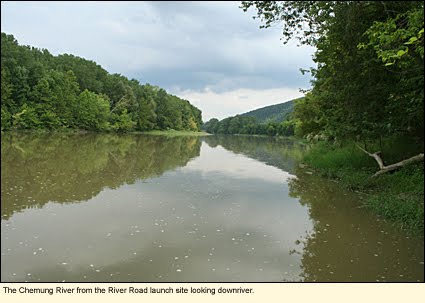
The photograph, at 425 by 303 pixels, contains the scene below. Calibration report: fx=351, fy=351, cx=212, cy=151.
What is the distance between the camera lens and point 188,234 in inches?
376

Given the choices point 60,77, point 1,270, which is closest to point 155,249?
point 1,270

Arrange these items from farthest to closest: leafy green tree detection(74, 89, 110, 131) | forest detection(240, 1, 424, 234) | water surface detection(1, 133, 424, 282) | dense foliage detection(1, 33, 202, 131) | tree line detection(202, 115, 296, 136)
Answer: tree line detection(202, 115, 296, 136)
leafy green tree detection(74, 89, 110, 131)
dense foliage detection(1, 33, 202, 131)
forest detection(240, 1, 424, 234)
water surface detection(1, 133, 424, 282)

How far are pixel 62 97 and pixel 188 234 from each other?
56.2 metres

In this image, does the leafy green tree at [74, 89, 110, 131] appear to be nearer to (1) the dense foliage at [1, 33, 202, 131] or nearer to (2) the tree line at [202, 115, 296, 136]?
(1) the dense foliage at [1, 33, 202, 131]

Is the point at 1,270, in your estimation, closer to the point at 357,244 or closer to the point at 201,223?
the point at 201,223

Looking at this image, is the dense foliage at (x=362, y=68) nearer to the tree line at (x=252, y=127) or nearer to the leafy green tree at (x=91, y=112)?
the leafy green tree at (x=91, y=112)

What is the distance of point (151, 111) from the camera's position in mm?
97875

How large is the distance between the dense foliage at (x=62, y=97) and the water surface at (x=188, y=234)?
40442mm

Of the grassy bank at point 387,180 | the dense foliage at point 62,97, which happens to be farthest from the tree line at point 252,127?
the grassy bank at point 387,180

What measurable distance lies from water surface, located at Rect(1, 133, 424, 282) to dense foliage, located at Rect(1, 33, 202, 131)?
40442 mm

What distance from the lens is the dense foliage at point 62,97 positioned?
5181 centimetres

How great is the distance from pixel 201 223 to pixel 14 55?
198 feet

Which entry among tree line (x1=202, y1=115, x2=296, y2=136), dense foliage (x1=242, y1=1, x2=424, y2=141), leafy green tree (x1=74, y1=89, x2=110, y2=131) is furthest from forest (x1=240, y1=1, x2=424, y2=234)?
tree line (x1=202, y1=115, x2=296, y2=136)

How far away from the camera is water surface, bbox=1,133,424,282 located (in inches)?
283
